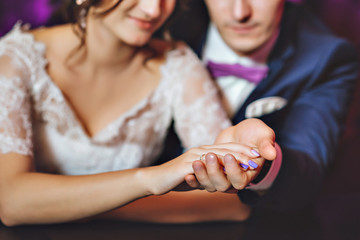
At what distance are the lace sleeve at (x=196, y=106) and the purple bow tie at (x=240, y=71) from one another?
33 mm

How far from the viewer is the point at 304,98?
743mm

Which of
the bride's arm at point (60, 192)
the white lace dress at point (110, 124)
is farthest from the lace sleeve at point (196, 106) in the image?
the bride's arm at point (60, 192)

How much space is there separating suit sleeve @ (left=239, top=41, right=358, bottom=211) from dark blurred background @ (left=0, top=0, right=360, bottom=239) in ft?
0.18

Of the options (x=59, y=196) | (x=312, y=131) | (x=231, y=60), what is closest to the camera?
(x=59, y=196)

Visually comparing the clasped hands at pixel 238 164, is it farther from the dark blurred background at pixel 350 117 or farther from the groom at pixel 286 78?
the dark blurred background at pixel 350 117

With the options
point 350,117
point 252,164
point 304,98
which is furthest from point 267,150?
point 350,117

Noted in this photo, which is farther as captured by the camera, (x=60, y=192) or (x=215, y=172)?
(x=60, y=192)

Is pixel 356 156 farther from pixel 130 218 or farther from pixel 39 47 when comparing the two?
pixel 39 47

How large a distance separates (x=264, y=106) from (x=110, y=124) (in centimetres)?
28

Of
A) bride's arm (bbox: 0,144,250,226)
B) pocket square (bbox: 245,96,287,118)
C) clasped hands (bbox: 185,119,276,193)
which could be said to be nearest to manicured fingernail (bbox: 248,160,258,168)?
clasped hands (bbox: 185,119,276,193)

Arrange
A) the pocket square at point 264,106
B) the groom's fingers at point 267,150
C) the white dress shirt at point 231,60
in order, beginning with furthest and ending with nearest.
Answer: the white dress shirt at point 231,60 → the pocket square at point 264,106 → the groom's fingers at point 267,150

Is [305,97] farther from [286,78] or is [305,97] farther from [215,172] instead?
[215,172]

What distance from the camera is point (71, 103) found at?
72 centimetres

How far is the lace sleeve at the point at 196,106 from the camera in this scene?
0.72 m
